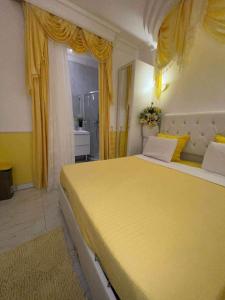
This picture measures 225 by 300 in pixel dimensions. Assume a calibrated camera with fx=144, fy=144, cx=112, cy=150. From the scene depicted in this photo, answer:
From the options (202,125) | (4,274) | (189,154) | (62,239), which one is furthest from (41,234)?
(202,125)

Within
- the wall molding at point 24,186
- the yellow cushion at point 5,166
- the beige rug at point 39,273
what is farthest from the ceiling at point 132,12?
the beige rug at point 39,273

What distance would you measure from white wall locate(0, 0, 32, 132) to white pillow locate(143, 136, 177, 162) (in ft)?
6.46

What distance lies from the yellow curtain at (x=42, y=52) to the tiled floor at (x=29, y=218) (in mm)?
333

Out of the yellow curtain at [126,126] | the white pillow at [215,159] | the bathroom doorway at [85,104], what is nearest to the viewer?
the white pillow at [215,159]

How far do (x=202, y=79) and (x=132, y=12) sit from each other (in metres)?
1.44

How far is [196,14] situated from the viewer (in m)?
1.79

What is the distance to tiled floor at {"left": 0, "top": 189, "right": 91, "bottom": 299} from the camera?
1.33 meters

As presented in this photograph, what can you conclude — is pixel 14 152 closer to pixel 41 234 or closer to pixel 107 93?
pixel 41 234

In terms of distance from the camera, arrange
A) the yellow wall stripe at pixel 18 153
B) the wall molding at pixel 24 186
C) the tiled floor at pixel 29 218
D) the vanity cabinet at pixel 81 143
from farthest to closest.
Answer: the vanity cabinet at pixel 81 143, the wall molding at pixel 24 186, the yellow wall stripe at pixel 18 153, the tiled floor at pixel 29 218

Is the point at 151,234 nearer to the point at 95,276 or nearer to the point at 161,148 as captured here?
the point at 95,276

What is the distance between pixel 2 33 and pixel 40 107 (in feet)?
3.27

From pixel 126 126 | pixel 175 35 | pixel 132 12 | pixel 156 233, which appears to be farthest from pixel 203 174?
pixel 132 12

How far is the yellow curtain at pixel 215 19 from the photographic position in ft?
5.27

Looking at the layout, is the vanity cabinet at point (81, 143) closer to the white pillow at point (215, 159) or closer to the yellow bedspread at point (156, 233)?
the yellow bedspread at point (156, 233)
